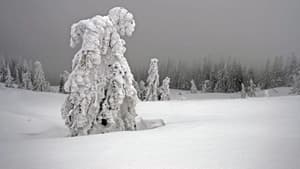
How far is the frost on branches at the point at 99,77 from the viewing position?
34.6 feet

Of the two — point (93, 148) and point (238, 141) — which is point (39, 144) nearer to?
point (93, 148)

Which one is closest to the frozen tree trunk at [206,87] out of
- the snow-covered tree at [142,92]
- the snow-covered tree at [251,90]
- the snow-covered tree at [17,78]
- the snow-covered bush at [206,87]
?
the snow-covered bush at [206,87]

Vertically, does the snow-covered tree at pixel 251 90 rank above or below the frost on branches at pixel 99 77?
below

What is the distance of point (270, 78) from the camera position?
55.2 metres

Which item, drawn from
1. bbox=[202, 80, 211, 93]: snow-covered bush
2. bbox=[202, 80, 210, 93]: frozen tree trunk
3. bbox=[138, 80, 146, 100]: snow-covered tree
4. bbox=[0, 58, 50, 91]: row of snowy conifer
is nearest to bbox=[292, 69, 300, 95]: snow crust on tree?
bbox=[138, 80, 146, 100]: snow-covered tree

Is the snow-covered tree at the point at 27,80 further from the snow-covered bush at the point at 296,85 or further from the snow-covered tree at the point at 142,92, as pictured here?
the snow-covered bush at the point at 296,85

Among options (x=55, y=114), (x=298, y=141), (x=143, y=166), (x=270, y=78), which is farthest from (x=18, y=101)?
(x=270, y=78)

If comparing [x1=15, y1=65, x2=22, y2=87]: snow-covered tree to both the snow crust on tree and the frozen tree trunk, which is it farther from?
the snow crust on tree

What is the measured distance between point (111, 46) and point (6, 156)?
23.4 ft

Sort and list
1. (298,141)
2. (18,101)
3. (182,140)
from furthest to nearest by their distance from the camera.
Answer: (18,101)
(182,140)
(298,141)

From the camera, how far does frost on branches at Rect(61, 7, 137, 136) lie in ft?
34.6

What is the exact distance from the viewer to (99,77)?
448 inches

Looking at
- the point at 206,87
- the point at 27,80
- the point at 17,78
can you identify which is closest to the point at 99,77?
the point at 27,80

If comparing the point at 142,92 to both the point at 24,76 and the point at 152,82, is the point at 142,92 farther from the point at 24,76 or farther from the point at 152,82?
the point at 24,76
